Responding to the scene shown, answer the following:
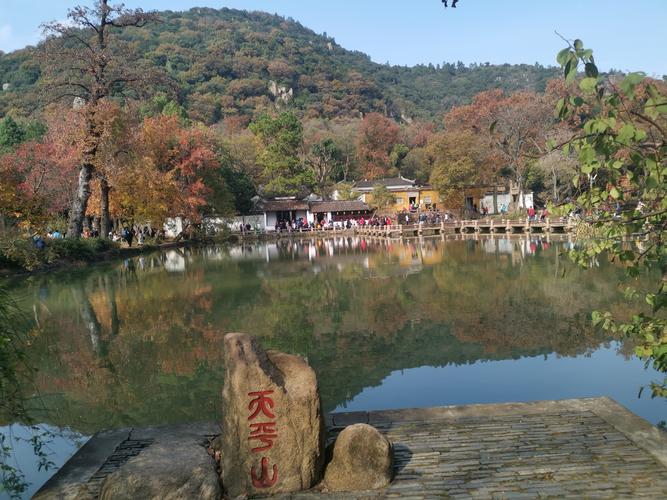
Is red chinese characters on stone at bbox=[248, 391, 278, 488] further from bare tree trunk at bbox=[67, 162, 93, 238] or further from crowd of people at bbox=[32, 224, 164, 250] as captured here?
crowd of people at bbox=[32, 224, 164, 250]

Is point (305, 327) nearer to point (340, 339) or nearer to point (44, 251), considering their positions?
point (340, 339)

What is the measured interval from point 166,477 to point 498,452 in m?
2.47

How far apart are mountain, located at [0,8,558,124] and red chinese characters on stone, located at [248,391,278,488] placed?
56.2 meters

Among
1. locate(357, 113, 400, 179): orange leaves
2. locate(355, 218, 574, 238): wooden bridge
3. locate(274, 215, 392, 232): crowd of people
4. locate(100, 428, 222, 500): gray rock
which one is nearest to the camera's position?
locate(100, 428, 222, 500): gray rock

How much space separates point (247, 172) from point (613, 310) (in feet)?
128

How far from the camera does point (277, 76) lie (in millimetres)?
89750

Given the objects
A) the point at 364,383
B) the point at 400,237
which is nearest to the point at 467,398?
the point at 364,383

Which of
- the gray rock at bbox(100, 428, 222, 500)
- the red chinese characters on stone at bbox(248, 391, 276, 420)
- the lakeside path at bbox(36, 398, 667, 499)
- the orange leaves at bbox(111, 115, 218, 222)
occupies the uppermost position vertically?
the orange leaves at bbox(111, 115, 218, 222)

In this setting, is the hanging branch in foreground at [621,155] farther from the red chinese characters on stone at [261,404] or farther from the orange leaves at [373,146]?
the orange leaves at [373,146]

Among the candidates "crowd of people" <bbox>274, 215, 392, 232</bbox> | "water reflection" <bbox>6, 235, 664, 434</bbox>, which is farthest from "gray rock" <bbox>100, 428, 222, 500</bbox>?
"crowd of people" <bbox>274, 215, 392, 232</bbox>

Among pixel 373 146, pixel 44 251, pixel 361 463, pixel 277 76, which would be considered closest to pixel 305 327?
pixel 361 463

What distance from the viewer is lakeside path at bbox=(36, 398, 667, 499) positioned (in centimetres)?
375

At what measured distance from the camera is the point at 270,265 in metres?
21.9

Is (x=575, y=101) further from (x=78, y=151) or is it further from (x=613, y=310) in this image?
(x=78, y=151)
